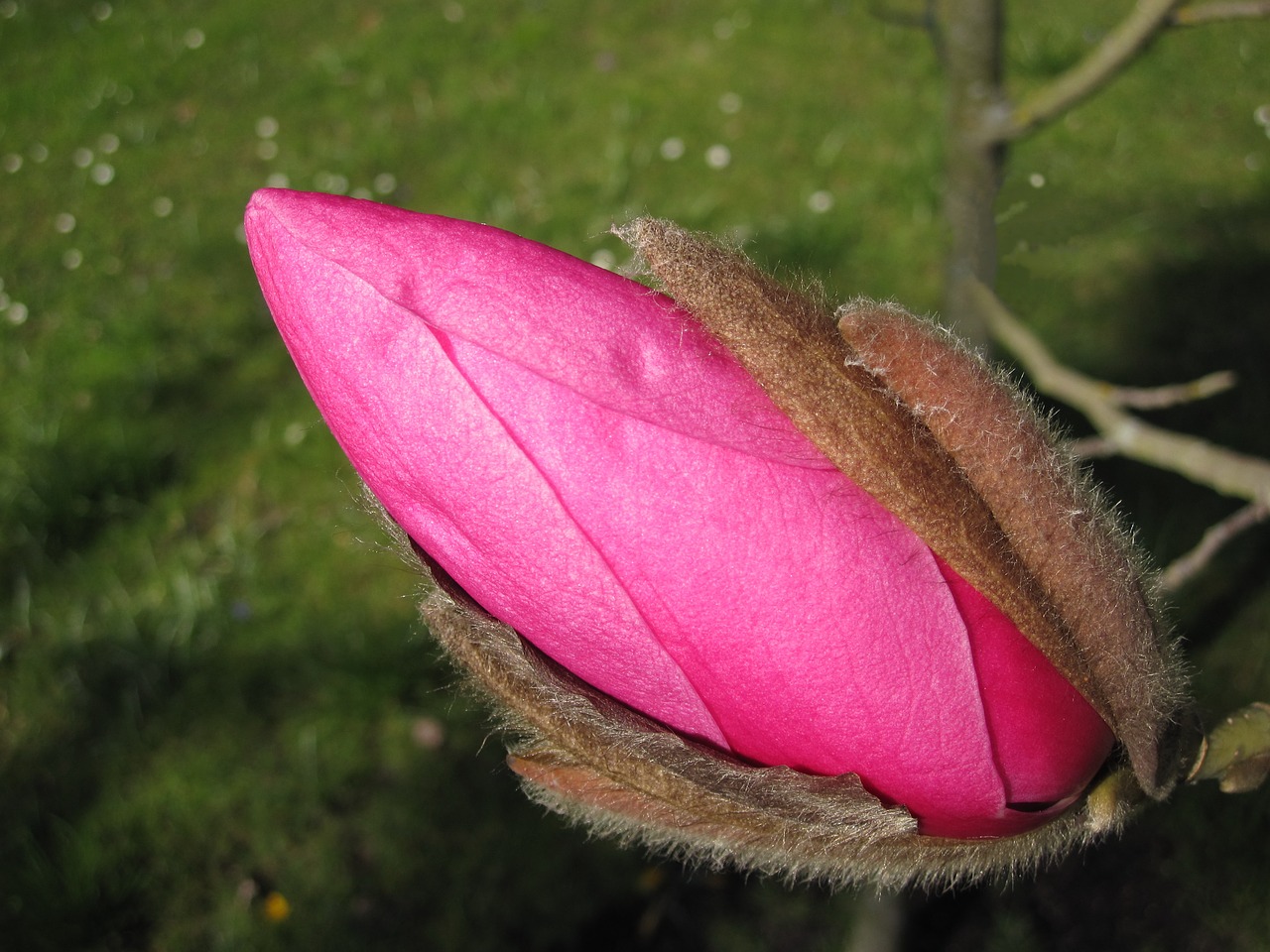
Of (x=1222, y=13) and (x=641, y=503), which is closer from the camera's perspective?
(x=641, y=503)

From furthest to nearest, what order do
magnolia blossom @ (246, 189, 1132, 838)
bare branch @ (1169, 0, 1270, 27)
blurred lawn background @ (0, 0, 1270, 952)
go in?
blurred lawn background @ (0, 0, 1270, 952), bare branch @ (1169, 0, 1270, 27), magnolia blossom @ (246, 189, 1132, 838)

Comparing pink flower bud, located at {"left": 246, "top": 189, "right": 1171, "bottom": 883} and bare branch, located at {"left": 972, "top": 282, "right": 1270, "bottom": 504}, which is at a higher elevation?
pink flower bud, located at {"left": 246, "top": 189, "right": 1171, "bottom": 883}

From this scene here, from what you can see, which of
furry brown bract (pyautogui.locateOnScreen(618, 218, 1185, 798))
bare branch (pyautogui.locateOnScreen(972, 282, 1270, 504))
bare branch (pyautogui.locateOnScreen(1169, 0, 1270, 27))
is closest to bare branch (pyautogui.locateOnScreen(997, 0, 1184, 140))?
bare branch (pyautogui.locateOnScreen(1169, 0, 1270, 27))

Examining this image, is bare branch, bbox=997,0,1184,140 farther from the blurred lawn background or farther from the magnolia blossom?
the magnolia blossom

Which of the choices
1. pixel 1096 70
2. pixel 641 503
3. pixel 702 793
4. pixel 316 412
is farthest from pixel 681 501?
pixel 316 412

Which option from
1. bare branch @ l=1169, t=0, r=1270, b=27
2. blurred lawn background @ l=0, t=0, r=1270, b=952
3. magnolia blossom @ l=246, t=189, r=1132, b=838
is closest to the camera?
magnolia blossom @ l=246, t=189, r=1132, b=838

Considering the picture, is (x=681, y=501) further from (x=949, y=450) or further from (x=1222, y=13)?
(x=1222, y=13)

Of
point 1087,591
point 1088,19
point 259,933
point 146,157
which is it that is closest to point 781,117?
point 1088,19
